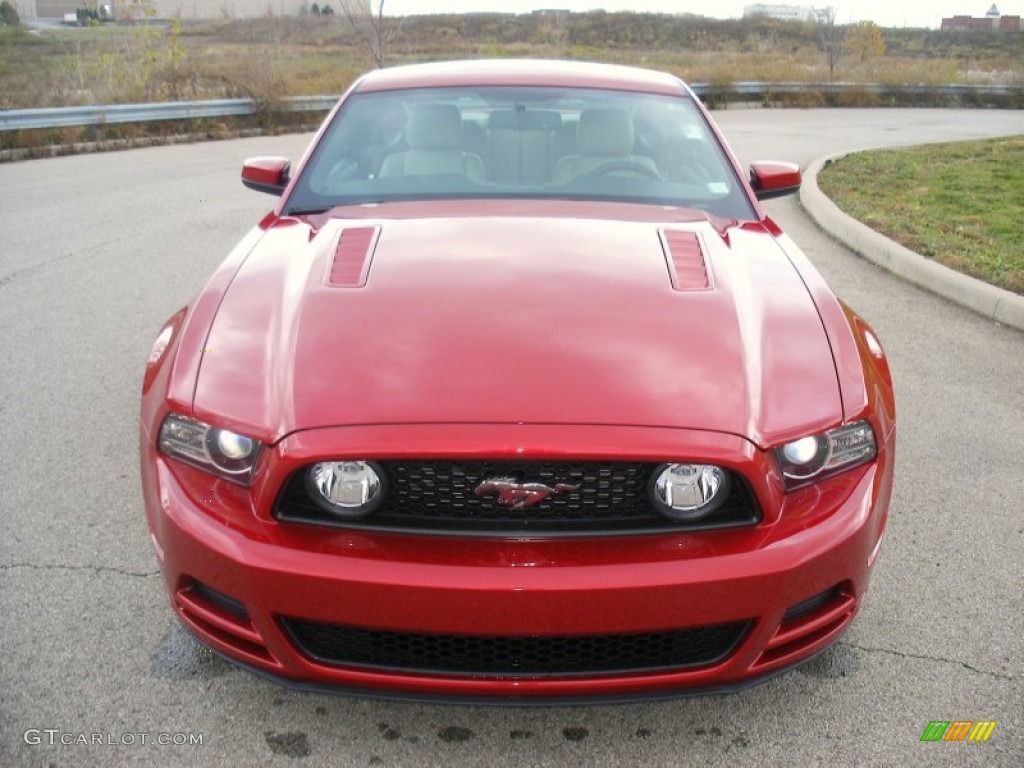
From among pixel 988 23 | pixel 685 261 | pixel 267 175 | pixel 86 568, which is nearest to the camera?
pixel 685 261

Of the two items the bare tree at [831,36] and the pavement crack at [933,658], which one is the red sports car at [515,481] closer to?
the pavement crack at [933,658]

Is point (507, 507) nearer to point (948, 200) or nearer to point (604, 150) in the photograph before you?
point (604, 150)

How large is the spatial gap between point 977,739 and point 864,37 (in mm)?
39667

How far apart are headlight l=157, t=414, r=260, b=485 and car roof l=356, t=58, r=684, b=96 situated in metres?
2.18

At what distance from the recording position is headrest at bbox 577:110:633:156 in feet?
11.9

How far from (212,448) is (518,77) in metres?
2.40

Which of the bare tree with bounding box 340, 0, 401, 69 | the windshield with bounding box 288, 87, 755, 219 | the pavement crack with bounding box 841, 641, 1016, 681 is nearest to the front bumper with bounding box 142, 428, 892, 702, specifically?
the pavement crack with bounding box 841, 641, 1016, 681

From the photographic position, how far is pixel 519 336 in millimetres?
2254

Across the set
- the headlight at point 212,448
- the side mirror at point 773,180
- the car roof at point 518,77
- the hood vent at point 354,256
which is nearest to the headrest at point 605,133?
the car roof at point 518,77

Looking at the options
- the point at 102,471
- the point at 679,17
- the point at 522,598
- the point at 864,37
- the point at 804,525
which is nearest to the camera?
the point at 522,598

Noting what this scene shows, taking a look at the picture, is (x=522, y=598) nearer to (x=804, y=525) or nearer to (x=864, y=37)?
(x=804, y=525)

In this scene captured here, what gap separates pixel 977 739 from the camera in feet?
7.45

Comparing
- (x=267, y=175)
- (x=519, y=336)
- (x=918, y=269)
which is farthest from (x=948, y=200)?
(x=519, y=336)

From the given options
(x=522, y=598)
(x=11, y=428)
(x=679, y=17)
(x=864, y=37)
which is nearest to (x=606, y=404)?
(x=522, y=598)
